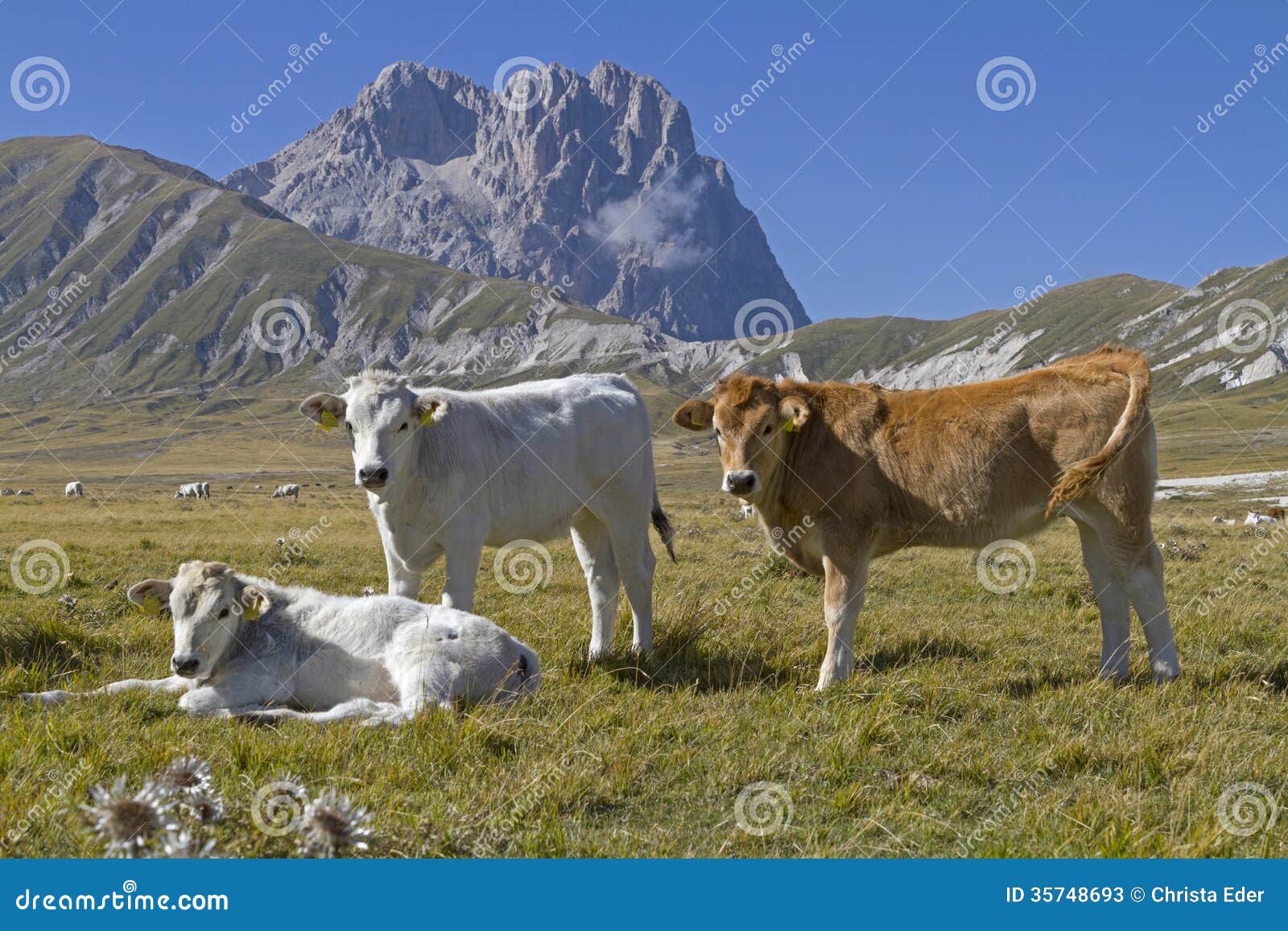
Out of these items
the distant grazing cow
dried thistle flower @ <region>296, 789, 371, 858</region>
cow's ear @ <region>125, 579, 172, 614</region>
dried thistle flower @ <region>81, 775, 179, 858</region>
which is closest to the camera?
dried thistle flower @ <region>81, 775, 179, 858</region>

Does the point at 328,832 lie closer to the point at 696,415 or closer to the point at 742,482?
the point at 742,482

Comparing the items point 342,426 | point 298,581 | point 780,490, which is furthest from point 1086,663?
point 298,581

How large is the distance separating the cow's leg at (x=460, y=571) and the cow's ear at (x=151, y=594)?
215 cm

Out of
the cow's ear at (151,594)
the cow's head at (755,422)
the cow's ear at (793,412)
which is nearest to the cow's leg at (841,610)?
the cow's head at (755,422)

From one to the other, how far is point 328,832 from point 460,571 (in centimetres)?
417

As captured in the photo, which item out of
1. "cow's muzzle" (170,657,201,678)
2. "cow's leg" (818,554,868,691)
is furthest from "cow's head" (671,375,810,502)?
"cow's muzzle" (170,657,201,678)

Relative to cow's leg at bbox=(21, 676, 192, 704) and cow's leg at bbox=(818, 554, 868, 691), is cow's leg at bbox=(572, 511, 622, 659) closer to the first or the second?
cow's leg at bbox=(818, 554, 868, 691)

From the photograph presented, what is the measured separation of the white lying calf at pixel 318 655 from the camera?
675 centimetres

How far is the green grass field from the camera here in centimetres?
475

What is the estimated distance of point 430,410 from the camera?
868 centimetres

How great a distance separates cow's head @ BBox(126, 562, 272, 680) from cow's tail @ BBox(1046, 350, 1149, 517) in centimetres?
641

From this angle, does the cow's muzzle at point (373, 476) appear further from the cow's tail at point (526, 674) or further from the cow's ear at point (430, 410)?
the cow's tail at point (526, 674)

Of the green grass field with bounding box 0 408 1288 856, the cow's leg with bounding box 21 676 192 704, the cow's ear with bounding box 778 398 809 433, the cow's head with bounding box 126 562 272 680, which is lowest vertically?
the green grass field with bounding box 0 408 1288 856

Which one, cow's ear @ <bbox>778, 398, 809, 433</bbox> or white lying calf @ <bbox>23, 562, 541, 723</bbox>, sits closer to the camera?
white lying calf @ <bbox>23, 562, 541, 723</bbox>
